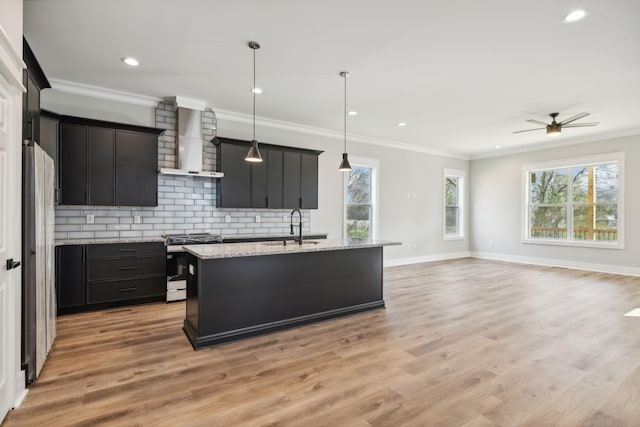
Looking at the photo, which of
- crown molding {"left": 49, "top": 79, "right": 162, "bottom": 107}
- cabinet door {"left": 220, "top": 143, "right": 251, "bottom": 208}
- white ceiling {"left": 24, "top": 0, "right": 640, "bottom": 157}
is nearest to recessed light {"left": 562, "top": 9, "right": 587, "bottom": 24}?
white ceiling {"left": 24, "top": 0, "right": 640, "bottom": 157}

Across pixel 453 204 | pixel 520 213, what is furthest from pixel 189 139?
pixel 520 213

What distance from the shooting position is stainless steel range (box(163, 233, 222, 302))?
4332 millimetres

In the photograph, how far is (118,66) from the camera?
367 centimetres

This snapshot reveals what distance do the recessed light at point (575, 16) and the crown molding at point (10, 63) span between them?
3850 millimetres

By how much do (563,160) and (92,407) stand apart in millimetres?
8797

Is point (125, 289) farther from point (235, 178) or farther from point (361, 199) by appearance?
point (361, 199)

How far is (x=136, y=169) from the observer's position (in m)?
4.34

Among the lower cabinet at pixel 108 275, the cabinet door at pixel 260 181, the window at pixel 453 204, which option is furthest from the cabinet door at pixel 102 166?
the window at pixel 453 204

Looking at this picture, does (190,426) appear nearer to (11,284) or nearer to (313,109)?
(11,284)

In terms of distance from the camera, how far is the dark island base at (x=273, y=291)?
117 inches

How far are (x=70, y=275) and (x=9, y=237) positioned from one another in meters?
2.19

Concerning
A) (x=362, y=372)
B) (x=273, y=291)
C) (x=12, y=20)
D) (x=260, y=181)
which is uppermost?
(x=12, y=20)

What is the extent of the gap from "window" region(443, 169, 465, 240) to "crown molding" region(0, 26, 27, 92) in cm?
825

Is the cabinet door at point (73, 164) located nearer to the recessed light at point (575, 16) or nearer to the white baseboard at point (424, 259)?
the recessed light at point (575, 16)
